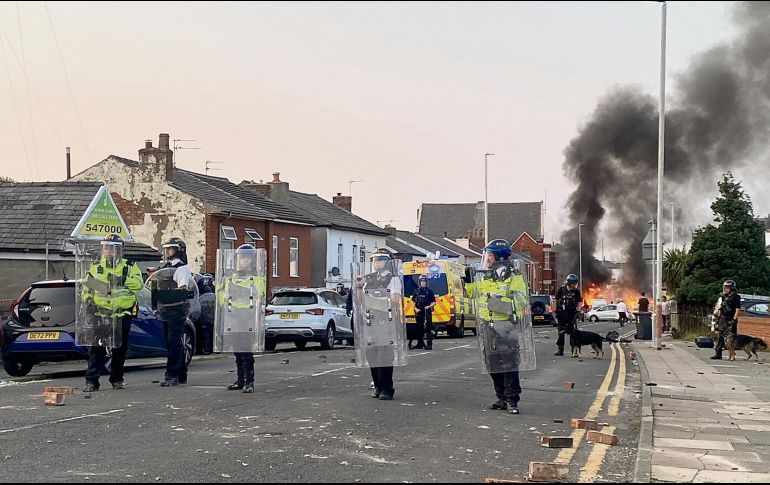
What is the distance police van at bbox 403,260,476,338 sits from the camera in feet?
95.1

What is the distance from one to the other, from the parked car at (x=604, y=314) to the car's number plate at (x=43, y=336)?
180ft

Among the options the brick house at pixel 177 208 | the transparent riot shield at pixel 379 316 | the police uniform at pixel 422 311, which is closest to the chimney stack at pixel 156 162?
the brick house at pixel 177 208

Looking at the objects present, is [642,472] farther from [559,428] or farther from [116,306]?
[116,306]

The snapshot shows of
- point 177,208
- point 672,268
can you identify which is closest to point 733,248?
point 672,268

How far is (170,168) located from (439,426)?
2882 cm

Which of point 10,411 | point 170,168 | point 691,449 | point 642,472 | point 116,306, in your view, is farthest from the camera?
point 170,168

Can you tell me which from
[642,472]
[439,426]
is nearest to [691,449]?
[642,472]

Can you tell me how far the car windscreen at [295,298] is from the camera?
76.0 feet

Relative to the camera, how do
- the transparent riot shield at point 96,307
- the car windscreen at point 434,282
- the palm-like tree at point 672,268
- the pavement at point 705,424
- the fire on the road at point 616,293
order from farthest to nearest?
the fire on the road at point 616,293, the palm-like tree at point 672,268, the car windscreen at point 434,282, the transparent riot shield at point 96,307, the pavement at point 705,424

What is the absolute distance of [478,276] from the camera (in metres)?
10.5

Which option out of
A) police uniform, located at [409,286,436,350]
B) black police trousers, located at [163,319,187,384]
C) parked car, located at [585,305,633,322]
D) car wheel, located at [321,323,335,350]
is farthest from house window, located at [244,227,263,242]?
parked car, located at [585,305,633,322]

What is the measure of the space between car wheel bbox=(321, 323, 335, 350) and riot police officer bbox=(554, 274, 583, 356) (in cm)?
594

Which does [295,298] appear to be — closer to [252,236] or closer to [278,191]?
[252,236]

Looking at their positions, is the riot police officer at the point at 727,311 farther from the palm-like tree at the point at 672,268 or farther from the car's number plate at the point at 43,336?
the palm-like tree at the point at 672,268
